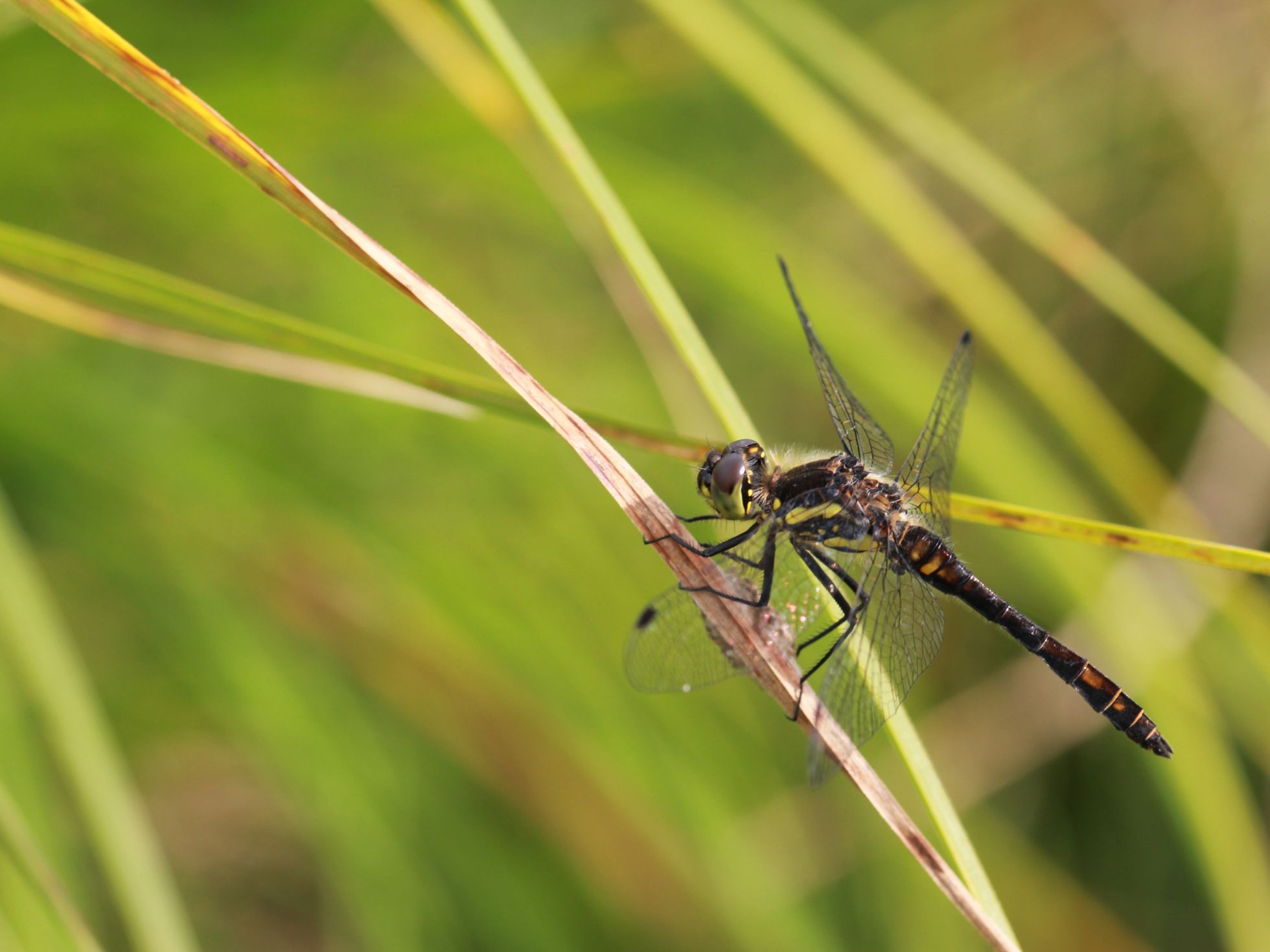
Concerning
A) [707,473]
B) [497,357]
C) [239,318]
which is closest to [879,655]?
[707,473]

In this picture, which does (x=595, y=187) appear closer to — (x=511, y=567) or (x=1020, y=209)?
(x=1020, y=209)

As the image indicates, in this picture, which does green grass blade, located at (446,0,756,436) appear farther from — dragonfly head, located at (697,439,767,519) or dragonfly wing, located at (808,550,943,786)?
dragonfly wing, located at (808,550,943,786)

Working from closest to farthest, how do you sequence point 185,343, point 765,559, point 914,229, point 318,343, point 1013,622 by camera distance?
point 318,343 < point 185,343 < point 765,559 < point 914,229 < point 1013,622

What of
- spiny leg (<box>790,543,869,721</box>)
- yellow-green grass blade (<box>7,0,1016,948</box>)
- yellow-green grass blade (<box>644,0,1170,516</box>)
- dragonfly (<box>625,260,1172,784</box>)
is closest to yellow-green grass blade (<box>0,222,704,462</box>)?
yellow-green grass blade (<box>7,0,1016,948</box>)

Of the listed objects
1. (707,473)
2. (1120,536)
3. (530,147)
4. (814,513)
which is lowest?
(1120,536)

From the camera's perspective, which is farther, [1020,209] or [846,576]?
[1020,209]

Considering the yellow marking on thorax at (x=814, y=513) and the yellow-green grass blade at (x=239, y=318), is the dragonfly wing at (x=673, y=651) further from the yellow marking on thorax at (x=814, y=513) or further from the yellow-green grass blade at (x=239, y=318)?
the yellow-green grass blade at (x=239, y=318)

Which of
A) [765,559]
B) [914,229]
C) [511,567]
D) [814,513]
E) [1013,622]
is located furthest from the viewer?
[511,567]

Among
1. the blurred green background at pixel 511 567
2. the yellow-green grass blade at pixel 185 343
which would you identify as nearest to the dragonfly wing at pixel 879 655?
the blurred green background at pixel 511 567
